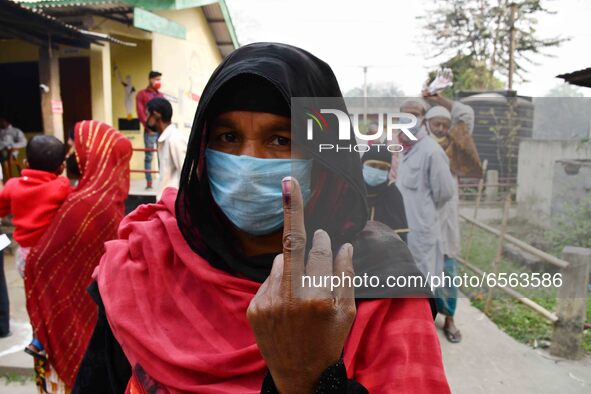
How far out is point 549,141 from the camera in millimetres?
883

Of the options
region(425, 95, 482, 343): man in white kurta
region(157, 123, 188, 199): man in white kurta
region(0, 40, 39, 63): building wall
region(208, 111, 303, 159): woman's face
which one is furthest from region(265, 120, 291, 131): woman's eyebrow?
region(0, 40, 39, 63): building wall

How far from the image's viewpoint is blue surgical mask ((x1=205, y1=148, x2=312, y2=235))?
101cm

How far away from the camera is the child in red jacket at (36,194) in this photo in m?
2.48

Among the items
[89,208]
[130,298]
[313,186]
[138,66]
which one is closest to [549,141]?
[313,186]

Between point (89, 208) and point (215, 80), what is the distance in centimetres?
168

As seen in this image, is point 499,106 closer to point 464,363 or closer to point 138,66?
point 464,363

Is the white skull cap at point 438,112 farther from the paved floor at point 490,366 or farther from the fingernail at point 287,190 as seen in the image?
the paved floor at point 490,366

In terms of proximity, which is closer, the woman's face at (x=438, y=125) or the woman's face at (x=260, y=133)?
the woman's face at (x=438, y=125)

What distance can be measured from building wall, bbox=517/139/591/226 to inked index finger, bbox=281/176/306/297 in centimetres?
47

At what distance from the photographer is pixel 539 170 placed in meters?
0.88

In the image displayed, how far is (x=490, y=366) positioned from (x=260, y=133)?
2825 mm

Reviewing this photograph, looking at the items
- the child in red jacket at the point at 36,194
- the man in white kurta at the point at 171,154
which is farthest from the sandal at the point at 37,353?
the man in white kurta at the point at 171,154

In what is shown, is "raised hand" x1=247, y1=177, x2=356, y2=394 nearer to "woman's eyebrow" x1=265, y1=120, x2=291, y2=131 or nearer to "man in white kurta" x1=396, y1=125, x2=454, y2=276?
"man in white kurta" x1=396, y1=125, x2=454, y2=276

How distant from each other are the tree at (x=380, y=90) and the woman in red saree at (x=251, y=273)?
0.32 feet
